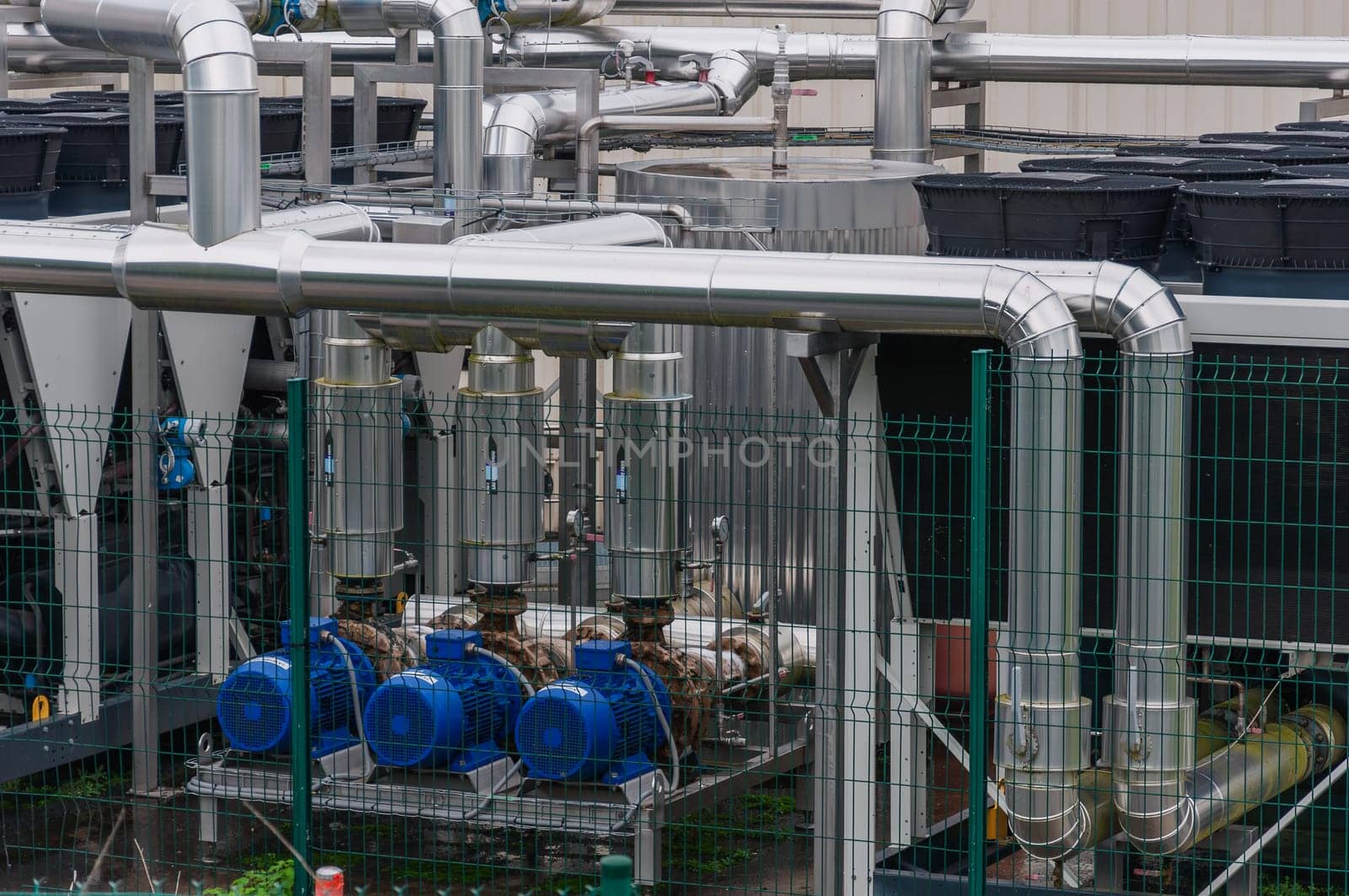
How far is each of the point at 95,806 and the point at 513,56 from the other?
4787mm

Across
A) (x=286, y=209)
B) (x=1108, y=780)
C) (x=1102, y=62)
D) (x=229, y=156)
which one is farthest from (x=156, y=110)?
(x=1108, y=780)

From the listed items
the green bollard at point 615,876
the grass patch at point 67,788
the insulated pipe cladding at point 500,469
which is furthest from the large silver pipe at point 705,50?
the green bollard at point 615,876

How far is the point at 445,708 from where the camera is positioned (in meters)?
6.11

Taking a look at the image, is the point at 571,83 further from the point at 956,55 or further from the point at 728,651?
the point at 956,55

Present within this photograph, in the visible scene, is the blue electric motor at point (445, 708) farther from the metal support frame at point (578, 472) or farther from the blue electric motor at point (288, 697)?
the metal support frame at point (578, 472)

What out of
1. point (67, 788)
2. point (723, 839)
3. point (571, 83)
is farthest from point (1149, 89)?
point (67, 788)

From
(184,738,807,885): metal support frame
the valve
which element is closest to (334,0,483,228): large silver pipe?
the valve

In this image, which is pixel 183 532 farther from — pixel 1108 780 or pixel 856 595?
pixel 1108 780

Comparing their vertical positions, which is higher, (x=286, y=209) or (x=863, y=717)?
(x=286, y=209)

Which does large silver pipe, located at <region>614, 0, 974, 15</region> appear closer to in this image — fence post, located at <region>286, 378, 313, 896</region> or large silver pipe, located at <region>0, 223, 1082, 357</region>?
large silver pipe, located at <region>0, 223, 1082, 357</region>

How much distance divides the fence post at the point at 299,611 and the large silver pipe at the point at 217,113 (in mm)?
669

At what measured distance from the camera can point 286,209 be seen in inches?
258

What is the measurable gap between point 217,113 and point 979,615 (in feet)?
8.87

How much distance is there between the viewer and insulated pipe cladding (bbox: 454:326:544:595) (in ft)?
20.4
